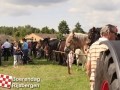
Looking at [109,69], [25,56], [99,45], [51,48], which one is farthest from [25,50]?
[109,69]

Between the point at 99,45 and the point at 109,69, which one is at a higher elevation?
the point at 99,45

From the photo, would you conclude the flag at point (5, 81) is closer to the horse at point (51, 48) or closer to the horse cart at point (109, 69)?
the horse cart at point (109, 69)

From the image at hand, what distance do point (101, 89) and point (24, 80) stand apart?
1267cm

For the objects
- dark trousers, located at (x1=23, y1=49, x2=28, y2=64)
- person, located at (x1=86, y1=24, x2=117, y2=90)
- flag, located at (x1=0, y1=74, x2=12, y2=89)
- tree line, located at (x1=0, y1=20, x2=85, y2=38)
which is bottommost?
flag, located at (x1=0, y1=74, x2=12, y2=89)

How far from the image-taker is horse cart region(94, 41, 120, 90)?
3387 millimetres

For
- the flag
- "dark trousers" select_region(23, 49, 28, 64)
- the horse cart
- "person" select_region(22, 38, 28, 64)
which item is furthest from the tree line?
the horse cart

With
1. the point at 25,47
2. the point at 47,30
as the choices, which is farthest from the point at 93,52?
the point at 47,30

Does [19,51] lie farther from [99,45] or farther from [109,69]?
[109,69]

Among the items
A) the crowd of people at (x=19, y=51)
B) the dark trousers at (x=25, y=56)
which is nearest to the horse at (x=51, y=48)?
the crowd of people at (x=19, y=51)

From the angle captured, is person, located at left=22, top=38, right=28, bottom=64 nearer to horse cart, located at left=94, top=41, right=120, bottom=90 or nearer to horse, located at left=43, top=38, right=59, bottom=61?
horse, located at left=43, top=38, right=59, bottom=61

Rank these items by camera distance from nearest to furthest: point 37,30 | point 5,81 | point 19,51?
1. point 5,81
2. point 19,51
3. point 37,30

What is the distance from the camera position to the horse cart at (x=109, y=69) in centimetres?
339

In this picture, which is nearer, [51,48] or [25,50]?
[25,50]

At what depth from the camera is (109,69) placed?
3633 millimetres
